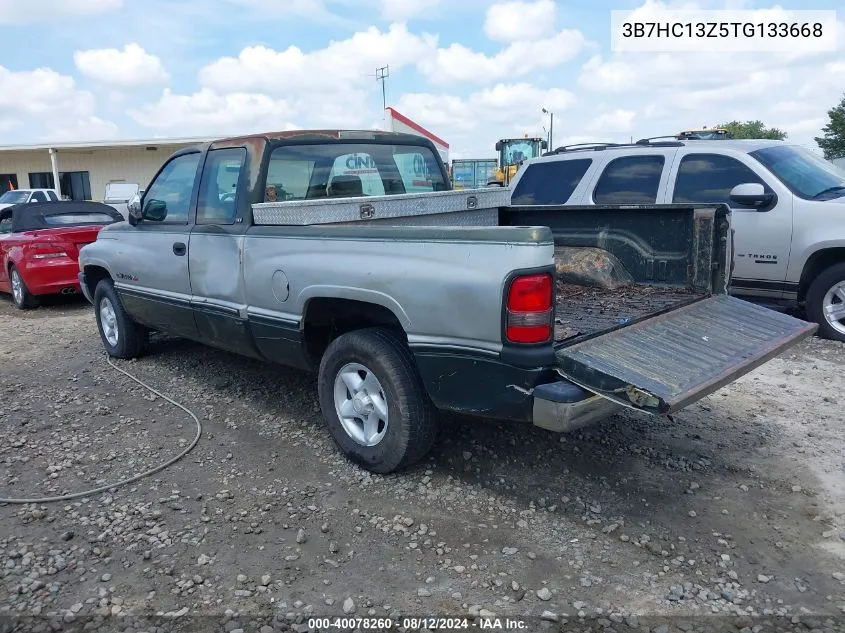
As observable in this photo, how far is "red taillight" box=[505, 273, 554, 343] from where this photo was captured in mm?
2955

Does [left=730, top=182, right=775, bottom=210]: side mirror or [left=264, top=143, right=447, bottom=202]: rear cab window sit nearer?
[left=264, top=143, right=447, bottom=202]: rear cab window

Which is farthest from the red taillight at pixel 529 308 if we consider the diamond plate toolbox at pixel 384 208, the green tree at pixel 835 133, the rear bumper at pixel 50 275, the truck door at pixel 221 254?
the green tree at pixel 835 133

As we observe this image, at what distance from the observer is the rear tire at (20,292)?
9.41m

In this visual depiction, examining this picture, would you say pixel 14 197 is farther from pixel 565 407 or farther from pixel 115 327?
pixel 565 407

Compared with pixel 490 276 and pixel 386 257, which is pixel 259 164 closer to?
pixel 386 257

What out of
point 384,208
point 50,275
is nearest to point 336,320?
point 384,208

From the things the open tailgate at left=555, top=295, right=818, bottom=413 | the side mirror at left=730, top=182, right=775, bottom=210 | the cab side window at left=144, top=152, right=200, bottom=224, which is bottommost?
the open tailgate at left=555, top=295, right=818, bottom=413

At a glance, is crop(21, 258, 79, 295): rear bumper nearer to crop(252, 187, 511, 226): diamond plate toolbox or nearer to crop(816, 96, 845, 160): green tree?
crop(252, 187, 511, 226): diamond plate toolbox

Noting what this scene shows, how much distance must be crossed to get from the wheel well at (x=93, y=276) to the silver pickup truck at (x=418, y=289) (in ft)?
2.49

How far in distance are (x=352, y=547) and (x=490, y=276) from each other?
140cm

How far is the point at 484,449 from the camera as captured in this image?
13.4ft

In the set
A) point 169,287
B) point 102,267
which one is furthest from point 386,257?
point 102,267

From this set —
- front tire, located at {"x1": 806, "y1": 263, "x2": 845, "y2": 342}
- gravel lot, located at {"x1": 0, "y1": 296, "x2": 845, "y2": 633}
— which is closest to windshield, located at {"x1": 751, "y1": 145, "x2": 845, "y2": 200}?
front tire, located at {"x1": 806, "y1": 263, "x2": 845, "y2": 342}

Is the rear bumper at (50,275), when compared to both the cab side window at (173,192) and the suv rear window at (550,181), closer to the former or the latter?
the cab side window at (173,192)
